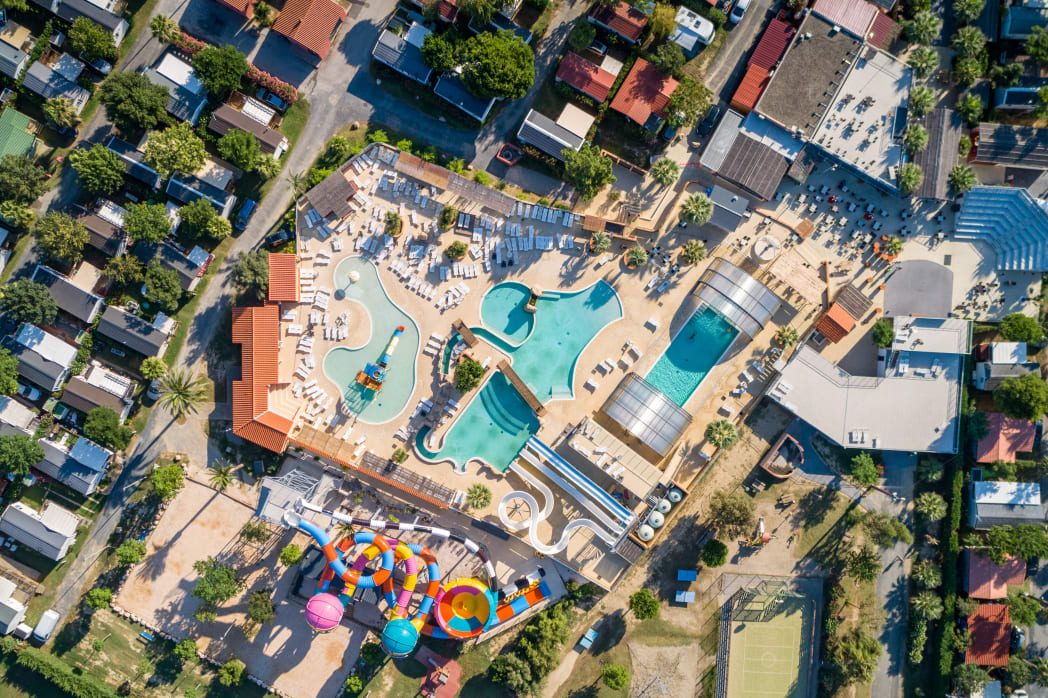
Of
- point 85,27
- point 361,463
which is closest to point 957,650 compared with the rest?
point 361,463

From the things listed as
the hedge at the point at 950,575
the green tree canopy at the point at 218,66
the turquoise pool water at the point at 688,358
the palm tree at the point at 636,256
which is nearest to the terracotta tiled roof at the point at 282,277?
the green tree canopy at the point at 218,66

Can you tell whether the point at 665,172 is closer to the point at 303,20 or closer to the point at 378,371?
the point at 378,371

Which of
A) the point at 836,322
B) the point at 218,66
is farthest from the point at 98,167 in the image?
the point at 836,322

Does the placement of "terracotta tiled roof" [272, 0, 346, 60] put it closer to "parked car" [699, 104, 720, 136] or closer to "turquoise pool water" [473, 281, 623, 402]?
"turquoise pool water" [473, 281, 623, 402]

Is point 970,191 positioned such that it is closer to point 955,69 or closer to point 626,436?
point 955,69

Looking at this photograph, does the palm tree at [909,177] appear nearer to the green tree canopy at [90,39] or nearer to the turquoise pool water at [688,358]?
the turquoise pool water at [688,358]

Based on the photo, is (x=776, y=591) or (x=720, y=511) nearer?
(x=720, y=511)
